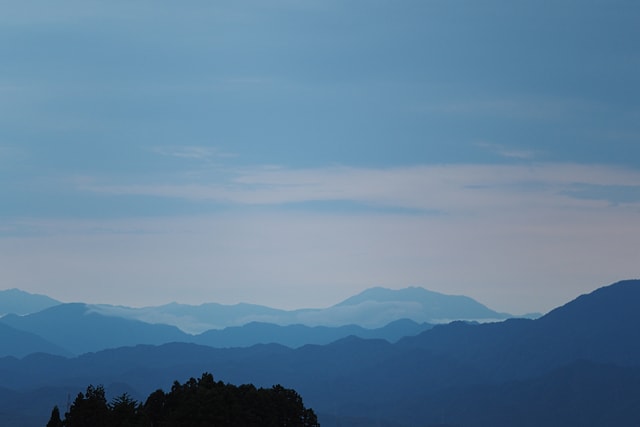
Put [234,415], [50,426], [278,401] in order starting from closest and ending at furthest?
[50,426] < [234,415] < [278,401]

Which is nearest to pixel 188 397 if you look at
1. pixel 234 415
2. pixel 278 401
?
pixel 234 415

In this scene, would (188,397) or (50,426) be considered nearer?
(50,426)

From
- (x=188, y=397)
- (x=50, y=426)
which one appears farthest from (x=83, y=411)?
(x=188, y=397)

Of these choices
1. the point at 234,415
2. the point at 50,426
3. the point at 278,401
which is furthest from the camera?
the point at 278,401

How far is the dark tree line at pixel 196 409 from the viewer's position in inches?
4306

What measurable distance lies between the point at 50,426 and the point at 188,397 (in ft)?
54.6

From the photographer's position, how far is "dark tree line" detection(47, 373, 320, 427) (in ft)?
359

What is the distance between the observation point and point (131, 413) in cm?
10981

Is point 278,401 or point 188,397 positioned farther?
point 278,401

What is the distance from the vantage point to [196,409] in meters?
111

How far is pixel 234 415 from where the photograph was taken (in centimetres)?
11525

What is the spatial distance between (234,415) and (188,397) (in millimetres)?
5850

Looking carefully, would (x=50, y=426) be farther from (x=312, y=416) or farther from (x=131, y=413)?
(x=312, y=416)

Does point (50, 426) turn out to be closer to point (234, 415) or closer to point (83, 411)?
point (83, 411)
